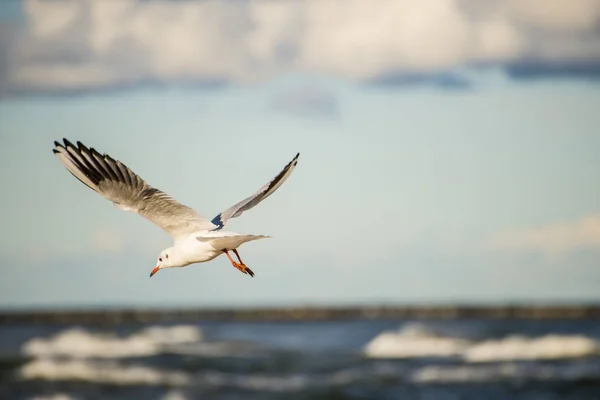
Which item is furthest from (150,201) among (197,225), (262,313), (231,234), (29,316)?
(29,316)

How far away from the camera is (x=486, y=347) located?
3653 cm

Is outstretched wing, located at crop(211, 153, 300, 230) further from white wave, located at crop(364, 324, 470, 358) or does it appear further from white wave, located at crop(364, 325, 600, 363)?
white wave, located at crop(364, 324, 470, 358)

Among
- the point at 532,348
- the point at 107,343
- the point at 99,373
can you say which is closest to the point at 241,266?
the point at 99,373

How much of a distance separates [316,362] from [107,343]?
35.3ft

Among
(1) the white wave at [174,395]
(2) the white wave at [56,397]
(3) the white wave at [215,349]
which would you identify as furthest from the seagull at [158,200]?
(3) the white wave at [215,349]

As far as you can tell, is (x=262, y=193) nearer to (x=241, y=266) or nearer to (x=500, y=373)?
(x=241, y=266)

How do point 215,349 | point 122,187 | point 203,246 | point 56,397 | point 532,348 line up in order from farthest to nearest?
point 215,349 < point 532,348 < point 56,397 < point 122,187 < point 203,246

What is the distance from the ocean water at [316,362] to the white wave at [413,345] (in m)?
0.04

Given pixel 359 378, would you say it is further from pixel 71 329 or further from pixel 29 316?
pixel 29 316

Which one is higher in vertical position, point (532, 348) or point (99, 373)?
point (532, 348)

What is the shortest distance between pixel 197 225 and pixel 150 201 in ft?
1.66

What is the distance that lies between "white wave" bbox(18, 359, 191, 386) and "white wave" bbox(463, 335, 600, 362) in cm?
899

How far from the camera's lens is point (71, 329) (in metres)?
49.2

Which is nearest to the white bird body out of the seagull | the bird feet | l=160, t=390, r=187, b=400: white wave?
the seagull
